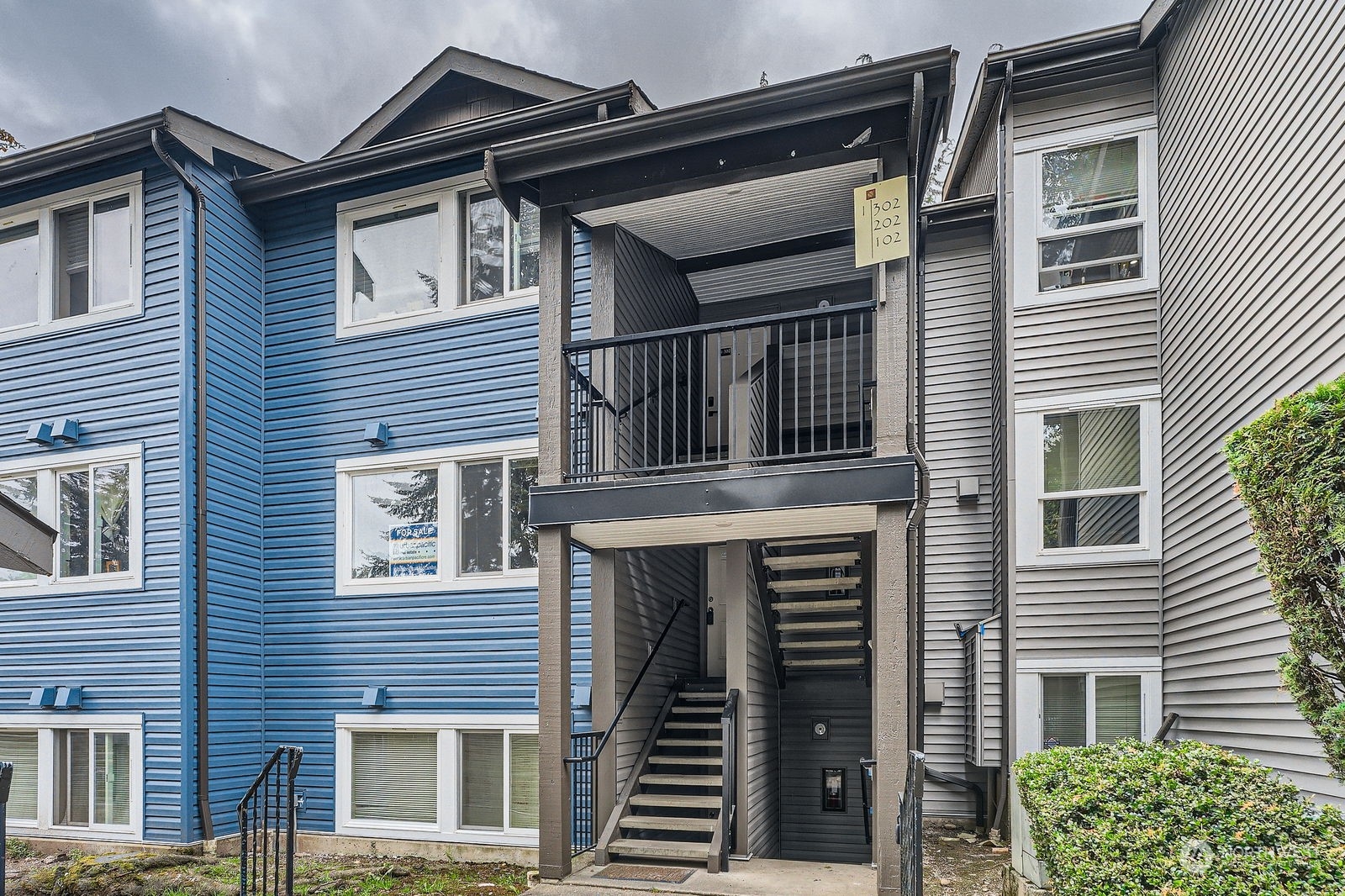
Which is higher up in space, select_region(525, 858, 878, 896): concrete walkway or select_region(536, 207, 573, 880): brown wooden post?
select_region(536, 207, 573, 880): brown wooden post

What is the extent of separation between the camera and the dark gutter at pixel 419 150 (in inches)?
350

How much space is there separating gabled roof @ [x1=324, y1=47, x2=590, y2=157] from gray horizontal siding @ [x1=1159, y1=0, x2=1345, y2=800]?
219 inches

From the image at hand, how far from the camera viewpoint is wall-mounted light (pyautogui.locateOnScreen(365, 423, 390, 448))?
30.8 ft

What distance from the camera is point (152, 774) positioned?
8.70 m

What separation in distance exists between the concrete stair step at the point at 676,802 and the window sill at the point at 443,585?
213 centimetres

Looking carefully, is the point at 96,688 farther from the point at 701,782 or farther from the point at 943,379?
the point at 943,379

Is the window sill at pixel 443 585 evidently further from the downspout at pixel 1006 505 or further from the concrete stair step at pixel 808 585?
the downspout at pixel 1006 505

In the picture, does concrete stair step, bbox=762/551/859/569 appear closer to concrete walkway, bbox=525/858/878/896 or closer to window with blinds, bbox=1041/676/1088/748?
window with blinds, bbox=1041/676/1088/748

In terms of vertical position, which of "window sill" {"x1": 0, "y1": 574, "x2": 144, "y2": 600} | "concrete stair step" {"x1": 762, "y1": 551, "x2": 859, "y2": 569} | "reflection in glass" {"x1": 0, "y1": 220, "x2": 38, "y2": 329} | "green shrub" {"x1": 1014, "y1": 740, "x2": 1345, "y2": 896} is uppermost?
"reflection in glass" {"x1": 0, "y1": 220, "x2": 38, "y2": 329}

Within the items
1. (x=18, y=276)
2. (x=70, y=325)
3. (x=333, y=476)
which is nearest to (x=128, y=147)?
(x=70, y=325)

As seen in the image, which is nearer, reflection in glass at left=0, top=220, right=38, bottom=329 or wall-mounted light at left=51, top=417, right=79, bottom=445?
wall-mounted light at left=51, top=417, right=79, bottom=445

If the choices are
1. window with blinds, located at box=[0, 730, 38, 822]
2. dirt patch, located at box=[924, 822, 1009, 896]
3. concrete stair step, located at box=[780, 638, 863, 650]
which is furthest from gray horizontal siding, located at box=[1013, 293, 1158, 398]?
window with blinds, located at box=[0, 730, 38, 822]

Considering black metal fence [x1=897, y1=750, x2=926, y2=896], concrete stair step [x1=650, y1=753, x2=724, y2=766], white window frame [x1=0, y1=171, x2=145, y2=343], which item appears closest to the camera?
black metal fence [x1=897, y1=750, x2=926, y2=896]

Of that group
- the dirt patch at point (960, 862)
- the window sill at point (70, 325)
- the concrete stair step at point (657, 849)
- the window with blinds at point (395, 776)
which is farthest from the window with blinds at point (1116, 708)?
the window sill at point (70, 325)
